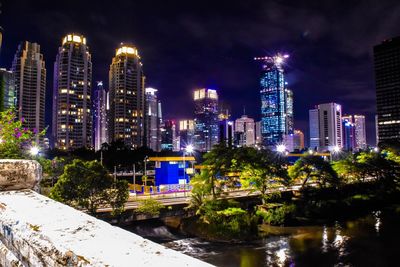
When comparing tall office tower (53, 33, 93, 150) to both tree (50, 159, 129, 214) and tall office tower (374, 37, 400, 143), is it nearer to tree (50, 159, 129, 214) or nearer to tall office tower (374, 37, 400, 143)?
tree (50, 159, 129, 214)

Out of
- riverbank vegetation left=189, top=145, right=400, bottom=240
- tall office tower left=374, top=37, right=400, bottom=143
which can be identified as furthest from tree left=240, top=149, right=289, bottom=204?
tall office tower left=374, top=37, right=400, bottom=143

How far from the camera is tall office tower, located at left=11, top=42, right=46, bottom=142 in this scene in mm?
126750

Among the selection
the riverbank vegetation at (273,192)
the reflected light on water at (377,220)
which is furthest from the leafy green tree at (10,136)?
the reflected light on water at (377,220)

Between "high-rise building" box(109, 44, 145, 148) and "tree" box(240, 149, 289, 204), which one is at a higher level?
"high-rise building" box(109, 44, 145, 148)

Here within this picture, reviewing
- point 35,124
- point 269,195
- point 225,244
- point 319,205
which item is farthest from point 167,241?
point 35,124

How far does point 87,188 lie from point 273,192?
69.6ft

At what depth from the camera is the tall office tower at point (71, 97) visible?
121m

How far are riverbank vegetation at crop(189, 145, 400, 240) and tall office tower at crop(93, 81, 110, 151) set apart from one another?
14193 centimetres

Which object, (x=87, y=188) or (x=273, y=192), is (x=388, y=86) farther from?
(x=87, y=188)

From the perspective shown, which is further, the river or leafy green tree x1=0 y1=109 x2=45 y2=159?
the river

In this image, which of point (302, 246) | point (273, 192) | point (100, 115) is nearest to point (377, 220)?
point (273, 192)

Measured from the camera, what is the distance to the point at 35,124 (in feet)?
421

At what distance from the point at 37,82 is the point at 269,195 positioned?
4836 inches

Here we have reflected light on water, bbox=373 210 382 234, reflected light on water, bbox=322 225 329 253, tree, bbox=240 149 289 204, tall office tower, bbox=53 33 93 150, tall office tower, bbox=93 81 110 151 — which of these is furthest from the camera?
tall office tower, bbox=93 81 110 151
